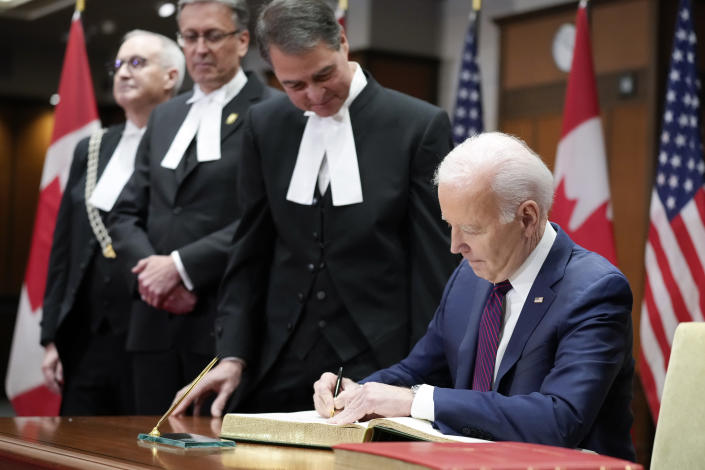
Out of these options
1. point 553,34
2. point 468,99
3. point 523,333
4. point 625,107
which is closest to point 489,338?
point 523,333

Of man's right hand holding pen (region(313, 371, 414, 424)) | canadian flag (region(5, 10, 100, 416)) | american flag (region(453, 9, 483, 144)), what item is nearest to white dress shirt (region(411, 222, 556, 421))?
man's right hand holding pen (region(313, 371, 414, 424))

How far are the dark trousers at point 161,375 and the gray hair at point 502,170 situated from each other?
4.89ft

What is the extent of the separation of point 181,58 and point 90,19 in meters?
7.21

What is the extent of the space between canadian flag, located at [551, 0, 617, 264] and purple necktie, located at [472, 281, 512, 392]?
271 cm

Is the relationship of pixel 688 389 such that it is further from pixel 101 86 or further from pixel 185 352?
pixel 101 86

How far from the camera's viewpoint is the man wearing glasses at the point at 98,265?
3660 millimetres

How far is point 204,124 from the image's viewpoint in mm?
3393

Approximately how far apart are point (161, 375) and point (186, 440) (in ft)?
4.66

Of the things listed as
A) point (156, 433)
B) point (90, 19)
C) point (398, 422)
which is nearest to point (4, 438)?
point (156, 433)

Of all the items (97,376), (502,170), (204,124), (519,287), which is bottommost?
(97,376)

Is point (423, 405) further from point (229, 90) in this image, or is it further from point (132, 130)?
point (132, 130)

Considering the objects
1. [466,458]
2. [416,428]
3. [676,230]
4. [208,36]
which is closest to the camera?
[466,458]

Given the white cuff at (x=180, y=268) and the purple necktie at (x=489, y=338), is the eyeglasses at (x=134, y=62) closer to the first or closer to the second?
the white cuff at (x=180, y=268)

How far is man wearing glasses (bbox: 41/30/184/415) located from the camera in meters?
3.66
